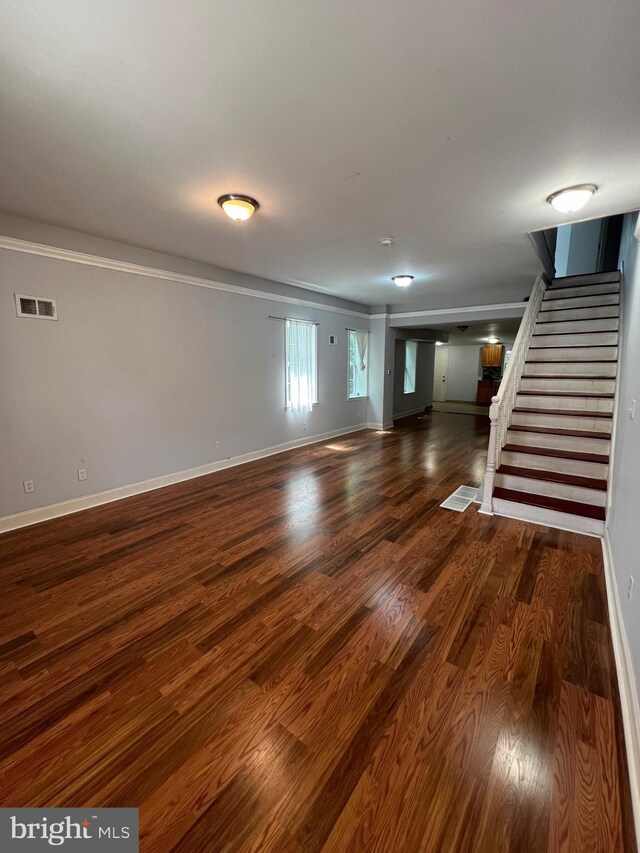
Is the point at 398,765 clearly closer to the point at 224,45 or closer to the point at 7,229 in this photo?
the point at 224,45

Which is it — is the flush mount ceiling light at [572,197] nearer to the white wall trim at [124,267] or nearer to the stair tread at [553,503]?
the stair tread at [553,503]

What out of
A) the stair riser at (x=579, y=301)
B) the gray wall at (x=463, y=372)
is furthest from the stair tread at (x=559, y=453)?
the gray wall at (x=463, y=372)

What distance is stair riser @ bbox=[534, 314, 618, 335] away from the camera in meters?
4.32

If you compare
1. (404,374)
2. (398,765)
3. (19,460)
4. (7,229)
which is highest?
(7,229)

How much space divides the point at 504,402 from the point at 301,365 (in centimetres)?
335

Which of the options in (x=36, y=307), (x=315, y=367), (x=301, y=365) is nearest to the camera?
(x=36, y=307)

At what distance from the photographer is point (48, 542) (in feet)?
9.48

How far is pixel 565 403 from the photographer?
12.9ft

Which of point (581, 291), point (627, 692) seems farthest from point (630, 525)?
point (581, 291)

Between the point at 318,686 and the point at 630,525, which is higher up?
the point at 630,525

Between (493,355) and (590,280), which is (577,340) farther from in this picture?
(493,355)

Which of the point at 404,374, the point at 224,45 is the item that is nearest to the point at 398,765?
the point at 224,45

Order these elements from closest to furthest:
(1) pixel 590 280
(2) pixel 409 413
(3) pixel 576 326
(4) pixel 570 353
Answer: (4) pixel 570 353 < (3) pixel 576 326 < (1) pixel 590 280 < (2) pixel 409 413

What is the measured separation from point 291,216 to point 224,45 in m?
1.62
